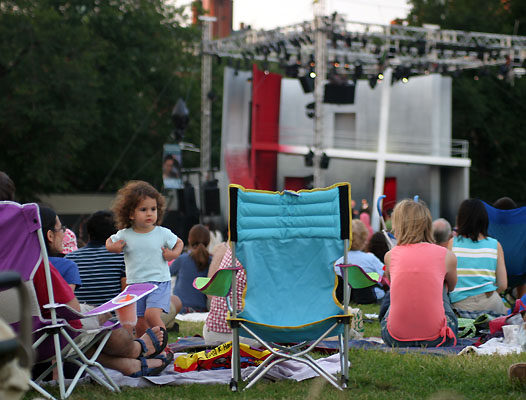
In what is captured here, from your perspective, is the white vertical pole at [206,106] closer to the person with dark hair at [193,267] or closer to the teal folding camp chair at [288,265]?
the person with dark hair at [193,267]

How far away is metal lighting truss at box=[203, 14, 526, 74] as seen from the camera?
68.4 feet

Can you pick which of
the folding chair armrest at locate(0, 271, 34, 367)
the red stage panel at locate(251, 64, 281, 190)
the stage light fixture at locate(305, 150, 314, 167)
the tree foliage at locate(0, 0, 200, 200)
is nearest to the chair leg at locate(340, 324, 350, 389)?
the folding chair armrest at locate(0, 271, 34, 367)

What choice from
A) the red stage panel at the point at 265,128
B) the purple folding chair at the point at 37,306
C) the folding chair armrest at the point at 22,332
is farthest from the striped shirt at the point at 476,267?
the red stage panel at the point at 265,128

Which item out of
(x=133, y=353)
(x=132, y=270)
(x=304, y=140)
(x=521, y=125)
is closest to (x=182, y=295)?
(x=132, y=270)

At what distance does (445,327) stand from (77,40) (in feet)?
75.2

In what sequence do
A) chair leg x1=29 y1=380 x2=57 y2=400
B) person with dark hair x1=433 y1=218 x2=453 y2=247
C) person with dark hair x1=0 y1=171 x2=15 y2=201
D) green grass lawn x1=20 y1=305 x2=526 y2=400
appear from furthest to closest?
1. person with dark hair x1=433 y1=218 x2=453 y2=247
2. person with dark hair x1=0 y1=171 x2=15 y2=201
3. green grass lawn x1=20 y1=305 x2=526 y2=400
4. chair leg x1=29 y1=380 x2=57 y2=400

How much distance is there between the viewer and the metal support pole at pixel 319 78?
20.1m

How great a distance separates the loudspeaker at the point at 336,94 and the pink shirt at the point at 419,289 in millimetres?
15833

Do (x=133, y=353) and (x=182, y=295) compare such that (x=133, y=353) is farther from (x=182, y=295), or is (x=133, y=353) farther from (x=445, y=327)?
(x=182, y=295)

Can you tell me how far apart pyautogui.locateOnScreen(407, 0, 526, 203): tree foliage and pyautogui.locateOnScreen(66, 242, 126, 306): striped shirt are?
97.9 ft

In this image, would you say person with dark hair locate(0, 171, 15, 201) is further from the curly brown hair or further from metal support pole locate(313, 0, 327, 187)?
metal support pole locate(313, 0, 327, 187)

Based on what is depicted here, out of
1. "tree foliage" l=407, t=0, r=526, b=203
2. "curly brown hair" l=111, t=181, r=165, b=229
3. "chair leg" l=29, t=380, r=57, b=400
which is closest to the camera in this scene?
"chair leg" l=29, t=380, r=57, b=400

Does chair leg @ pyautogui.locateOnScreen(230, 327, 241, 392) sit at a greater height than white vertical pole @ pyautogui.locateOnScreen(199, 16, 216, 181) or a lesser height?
lesser

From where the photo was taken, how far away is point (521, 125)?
3394 cm
